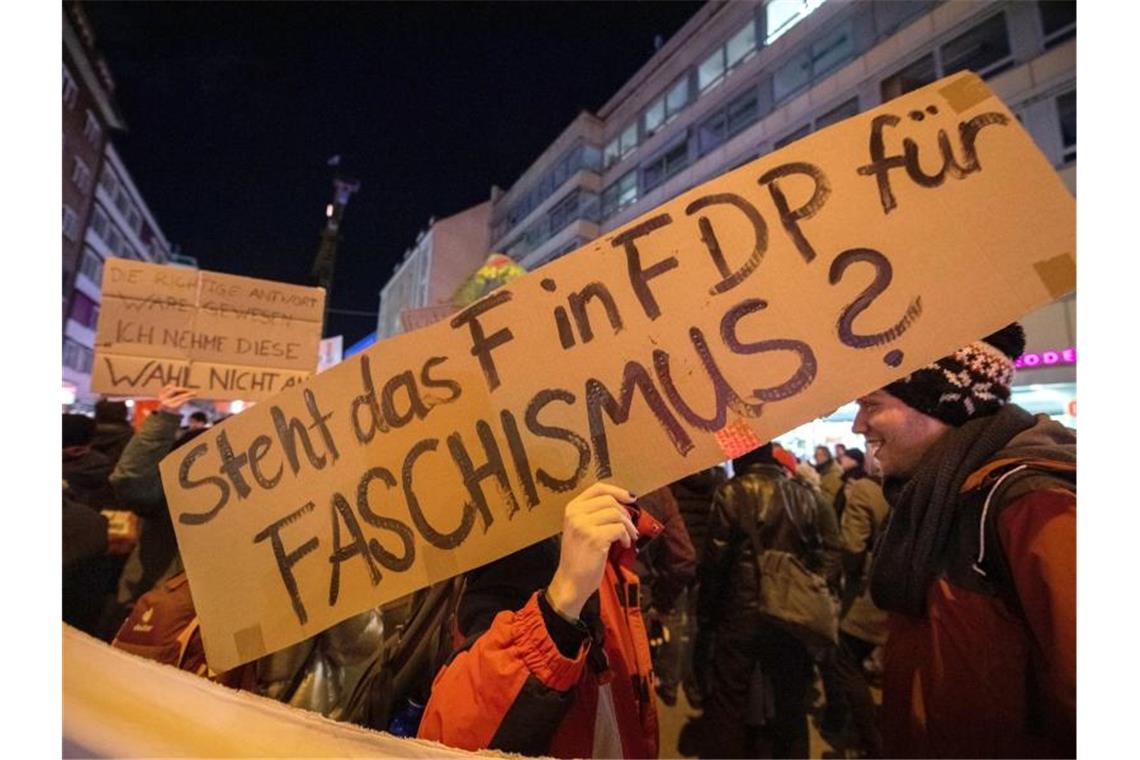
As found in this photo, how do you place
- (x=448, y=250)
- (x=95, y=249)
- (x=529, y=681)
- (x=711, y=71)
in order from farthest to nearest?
(x=95, y=249)
(x=448, y=250)
(x=711, y=71)
(x=529, y=681)

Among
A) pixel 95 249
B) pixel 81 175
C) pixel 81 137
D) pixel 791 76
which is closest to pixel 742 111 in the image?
pixel 791 76

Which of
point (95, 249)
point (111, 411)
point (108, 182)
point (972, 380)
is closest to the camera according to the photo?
point (972, 380)

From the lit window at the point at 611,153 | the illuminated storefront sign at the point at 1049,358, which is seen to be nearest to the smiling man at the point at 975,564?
the illuminated storefront sign at the point at 1049,358

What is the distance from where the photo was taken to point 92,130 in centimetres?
2956

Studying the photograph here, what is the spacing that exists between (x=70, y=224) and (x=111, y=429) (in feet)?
113

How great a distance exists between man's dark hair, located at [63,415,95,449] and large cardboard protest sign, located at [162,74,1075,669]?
9.18 feet

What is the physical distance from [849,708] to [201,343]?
4.49 meters

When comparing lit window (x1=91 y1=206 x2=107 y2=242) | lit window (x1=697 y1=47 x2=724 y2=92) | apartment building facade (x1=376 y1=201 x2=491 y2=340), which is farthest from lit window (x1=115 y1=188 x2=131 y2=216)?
lit window (x1=697 y1=47 x2=724 y2=92)

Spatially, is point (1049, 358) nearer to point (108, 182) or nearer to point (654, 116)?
point (654, 116)

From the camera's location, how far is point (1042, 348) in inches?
366

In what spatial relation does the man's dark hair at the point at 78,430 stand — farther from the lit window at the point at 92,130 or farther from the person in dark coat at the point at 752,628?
the lit window at the point at 92,130

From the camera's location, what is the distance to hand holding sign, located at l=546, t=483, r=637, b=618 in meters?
0.95
